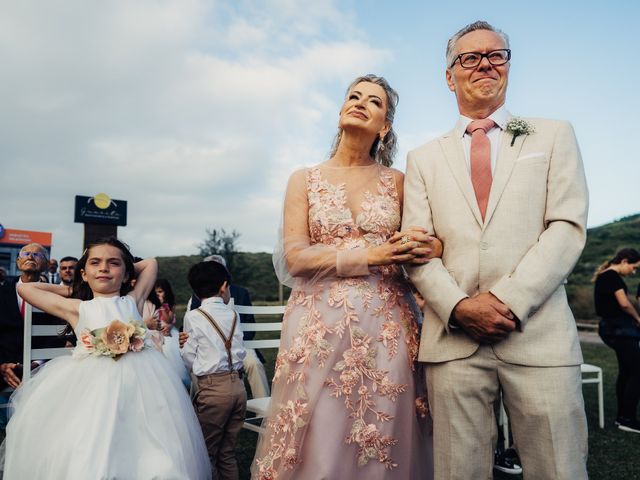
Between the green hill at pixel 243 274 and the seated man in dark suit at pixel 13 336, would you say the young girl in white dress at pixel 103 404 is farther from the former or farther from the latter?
the green hill at pixel 243 274

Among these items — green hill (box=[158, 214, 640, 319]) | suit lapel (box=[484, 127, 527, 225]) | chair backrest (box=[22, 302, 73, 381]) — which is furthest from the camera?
green hill (box=[158, 214, 640, 319])

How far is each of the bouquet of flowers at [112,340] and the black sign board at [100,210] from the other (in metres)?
9.50

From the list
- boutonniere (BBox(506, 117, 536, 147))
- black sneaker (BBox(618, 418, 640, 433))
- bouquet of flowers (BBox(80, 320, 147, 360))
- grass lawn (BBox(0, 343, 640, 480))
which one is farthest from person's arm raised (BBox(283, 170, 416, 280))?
black sneaker (BBox(618, 418, 640, 433))

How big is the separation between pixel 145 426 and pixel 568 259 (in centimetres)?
219

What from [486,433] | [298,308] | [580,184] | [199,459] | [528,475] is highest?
[580,184]

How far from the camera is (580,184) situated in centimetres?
216

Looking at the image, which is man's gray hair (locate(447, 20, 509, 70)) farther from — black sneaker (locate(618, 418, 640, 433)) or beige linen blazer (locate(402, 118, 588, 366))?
black sneaker (locate(618, 418, 640, 433))

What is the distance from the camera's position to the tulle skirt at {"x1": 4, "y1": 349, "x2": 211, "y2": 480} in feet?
8.55

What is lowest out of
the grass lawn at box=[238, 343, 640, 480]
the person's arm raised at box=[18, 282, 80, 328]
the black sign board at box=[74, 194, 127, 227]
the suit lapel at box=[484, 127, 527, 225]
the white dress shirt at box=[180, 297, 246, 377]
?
the grass lawn at box=[238, 343, 640, 480]

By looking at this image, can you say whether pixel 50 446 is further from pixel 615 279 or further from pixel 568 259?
pixel 615 279

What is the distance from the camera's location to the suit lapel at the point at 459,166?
222 centimetres

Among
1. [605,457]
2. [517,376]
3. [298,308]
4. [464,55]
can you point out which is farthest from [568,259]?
[605,457]

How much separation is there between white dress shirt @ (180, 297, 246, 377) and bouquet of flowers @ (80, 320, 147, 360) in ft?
3.14

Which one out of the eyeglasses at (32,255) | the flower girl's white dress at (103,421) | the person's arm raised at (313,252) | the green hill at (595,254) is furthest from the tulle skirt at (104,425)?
the green hill at (595,254)
